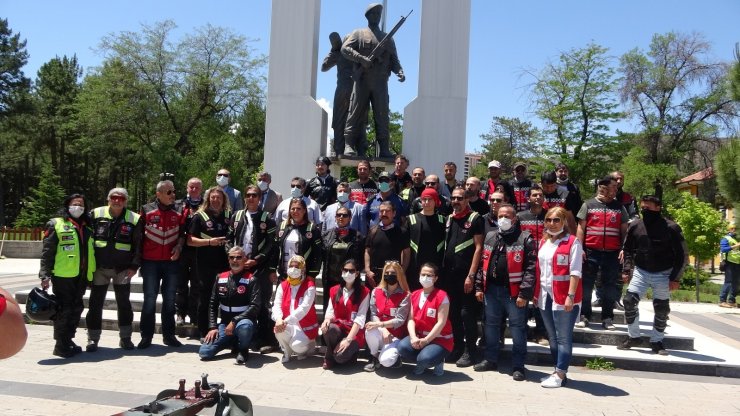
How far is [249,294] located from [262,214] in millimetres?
1036

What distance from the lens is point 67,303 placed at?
614 centimetres

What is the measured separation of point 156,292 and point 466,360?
3.90 meters

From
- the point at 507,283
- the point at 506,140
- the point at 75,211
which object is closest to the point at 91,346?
the point at 75,211

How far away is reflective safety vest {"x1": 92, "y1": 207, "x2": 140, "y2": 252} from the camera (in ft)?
20.8

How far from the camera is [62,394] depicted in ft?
15.5

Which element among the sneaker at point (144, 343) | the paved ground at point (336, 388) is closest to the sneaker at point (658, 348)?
the paved ground at point (336, 388)

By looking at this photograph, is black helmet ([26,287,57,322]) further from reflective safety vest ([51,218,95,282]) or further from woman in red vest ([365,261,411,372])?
woman in red vest ([365,261,411,372])

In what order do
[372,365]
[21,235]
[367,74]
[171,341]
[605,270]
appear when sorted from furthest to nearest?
[21,235] → [367,74] → [605,270] → [171,341] → [372,365]

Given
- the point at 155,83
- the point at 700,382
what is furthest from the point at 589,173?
the point at 155,83

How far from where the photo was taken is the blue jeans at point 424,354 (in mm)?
5484

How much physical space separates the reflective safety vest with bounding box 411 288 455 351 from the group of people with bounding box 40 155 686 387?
0.02 metres

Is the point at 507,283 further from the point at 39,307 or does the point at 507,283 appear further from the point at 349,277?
the point at 39,307

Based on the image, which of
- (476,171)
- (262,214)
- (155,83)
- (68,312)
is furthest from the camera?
(476,171)

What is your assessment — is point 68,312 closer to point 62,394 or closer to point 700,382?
point 62,394
